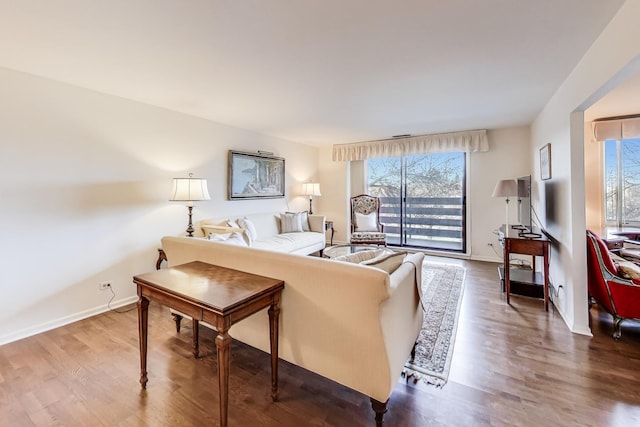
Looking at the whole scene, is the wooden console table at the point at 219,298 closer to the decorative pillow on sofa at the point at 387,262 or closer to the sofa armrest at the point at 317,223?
the decorative pillow on sofa at the point at 387,262

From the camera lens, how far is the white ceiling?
1592mm

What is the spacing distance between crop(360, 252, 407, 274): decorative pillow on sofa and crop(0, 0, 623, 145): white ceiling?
146 cm

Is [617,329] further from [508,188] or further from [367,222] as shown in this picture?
[367,222]

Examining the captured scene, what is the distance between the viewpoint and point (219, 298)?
4.44 feet

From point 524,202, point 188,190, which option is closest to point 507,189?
point 524,202

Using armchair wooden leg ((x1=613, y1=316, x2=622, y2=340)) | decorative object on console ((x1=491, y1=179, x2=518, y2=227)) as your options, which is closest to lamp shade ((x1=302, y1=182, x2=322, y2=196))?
decorative object on console ((x1=491, y1=179, x2=518, y2=227))

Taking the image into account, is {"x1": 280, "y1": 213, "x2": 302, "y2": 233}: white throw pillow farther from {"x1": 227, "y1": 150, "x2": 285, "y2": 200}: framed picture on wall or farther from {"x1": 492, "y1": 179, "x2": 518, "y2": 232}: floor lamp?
{"x1": 492, "y1": 179, "x2": 518, "y2": 232}: floor lamp

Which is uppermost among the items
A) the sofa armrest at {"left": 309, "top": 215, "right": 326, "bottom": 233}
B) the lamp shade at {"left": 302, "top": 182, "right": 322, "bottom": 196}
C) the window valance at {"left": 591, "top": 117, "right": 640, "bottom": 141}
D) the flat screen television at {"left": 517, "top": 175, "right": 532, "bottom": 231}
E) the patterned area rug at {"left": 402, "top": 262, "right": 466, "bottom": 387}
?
the window valance at {"left": 591, "top": 117, "right": 640, "bottom": 141}

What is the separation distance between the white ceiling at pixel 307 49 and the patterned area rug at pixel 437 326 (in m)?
2.25

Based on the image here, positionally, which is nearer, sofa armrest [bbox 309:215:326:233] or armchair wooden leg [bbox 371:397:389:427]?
armchair wooden leg [bbox 371:397:389:427]

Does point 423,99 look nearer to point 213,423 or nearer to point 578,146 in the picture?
point 578,146

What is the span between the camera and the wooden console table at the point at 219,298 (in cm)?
129

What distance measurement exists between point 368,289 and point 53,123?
3199 mm

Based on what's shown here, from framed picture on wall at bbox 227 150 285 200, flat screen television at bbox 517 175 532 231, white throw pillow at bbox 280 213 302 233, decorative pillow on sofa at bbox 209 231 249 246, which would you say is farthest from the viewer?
white throw pillow at bbox 280 213 302 233
